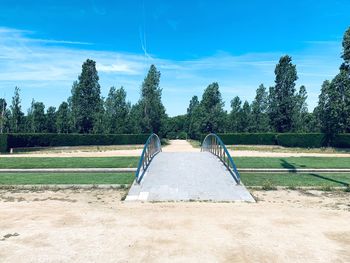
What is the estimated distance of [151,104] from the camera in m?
51.5

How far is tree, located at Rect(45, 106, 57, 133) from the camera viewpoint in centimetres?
6669

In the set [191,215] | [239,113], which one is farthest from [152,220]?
[239,113]

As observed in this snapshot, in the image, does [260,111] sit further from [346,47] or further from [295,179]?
[295,179]

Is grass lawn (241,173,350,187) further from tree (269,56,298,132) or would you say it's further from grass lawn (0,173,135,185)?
tree (269,56,298,132)

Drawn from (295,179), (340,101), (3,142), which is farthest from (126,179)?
(340,101)

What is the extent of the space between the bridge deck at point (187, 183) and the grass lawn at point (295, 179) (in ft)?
4.34

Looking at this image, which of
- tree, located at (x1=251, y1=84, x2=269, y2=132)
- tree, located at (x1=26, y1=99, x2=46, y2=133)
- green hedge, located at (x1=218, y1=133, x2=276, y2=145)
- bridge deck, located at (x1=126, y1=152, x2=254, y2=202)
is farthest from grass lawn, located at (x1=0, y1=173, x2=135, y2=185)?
tree, located at (x1=26, y1=99, x2=46, y2=133)

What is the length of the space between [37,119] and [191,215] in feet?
207

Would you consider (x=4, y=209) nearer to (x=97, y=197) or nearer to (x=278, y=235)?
(x=97, y=197)

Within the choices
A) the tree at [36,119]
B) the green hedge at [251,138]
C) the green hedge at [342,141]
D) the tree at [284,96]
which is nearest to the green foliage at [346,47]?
the green hedge at [342,141]

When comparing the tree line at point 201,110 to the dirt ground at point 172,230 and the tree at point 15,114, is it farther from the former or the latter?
the dirt ground at point 172,230

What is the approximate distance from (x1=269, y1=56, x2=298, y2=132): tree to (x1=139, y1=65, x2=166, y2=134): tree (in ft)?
63.9

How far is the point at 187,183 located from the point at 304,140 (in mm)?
32173

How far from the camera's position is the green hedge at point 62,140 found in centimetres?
3583
